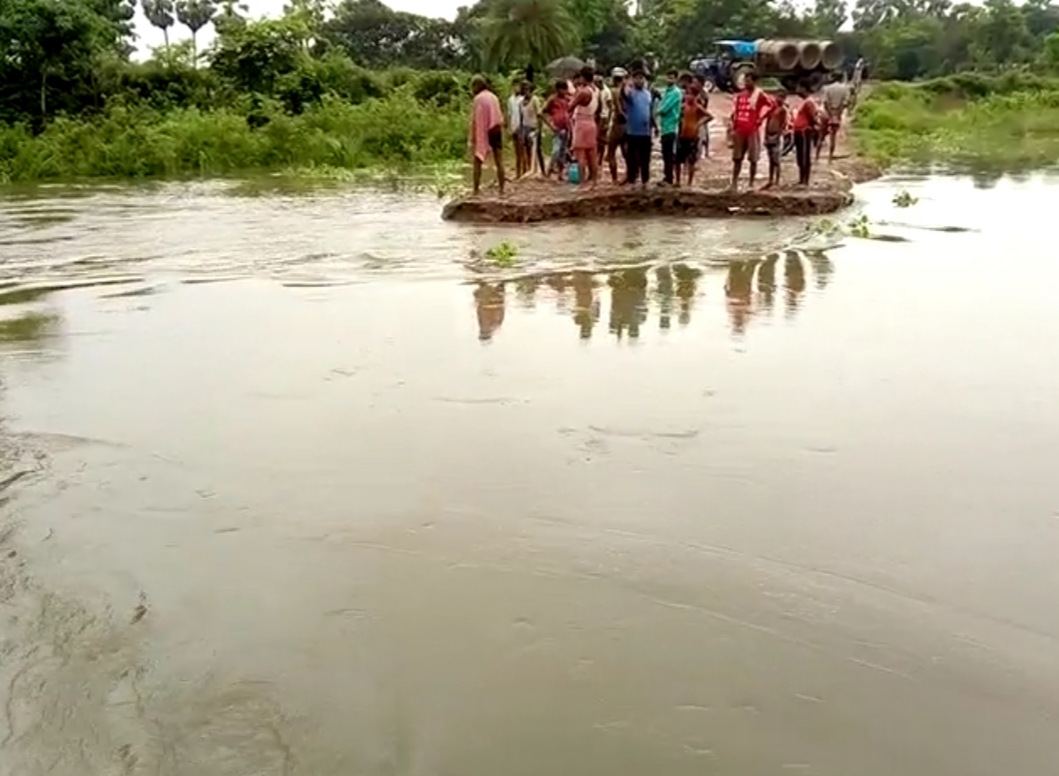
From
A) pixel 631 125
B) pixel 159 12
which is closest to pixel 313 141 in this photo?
pixel 631 125

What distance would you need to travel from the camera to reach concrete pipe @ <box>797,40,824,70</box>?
31188mm

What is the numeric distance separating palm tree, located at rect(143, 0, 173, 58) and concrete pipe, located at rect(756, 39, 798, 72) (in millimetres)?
31402

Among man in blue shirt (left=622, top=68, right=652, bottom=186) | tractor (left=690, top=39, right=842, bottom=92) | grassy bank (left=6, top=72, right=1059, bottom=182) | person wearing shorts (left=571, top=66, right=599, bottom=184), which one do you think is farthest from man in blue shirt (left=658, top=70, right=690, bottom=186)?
tractor (left=690, top=39, right=842, bottom=92)

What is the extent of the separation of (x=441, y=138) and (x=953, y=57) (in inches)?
1551

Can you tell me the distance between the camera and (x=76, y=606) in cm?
437

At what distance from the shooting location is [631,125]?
47.8ft

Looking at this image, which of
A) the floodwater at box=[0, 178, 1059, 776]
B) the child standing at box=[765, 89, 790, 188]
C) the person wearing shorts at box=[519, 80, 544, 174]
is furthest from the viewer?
the person wearing shorts at box=[519, 80, 544, 174]

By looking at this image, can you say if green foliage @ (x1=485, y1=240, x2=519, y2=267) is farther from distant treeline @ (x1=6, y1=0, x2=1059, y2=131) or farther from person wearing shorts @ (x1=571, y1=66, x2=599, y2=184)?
distant treeline @ (x1=6, y1=0, x2=1059, y2=131)

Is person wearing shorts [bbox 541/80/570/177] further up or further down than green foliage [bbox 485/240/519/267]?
further up

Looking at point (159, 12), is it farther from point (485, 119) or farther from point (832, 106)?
point (485, 119)

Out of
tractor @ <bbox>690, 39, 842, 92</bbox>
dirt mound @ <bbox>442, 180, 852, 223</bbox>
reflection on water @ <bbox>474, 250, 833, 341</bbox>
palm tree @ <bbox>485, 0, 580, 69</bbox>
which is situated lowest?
reflection on water @ <bbox>474, 250, 833, 341</bbox>

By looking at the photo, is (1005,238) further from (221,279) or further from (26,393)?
(26,393)

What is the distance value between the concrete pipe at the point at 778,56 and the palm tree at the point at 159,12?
103 feet

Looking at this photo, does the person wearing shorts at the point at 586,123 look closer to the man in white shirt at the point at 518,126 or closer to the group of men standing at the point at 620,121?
the group of men standing at the point at 620,121
